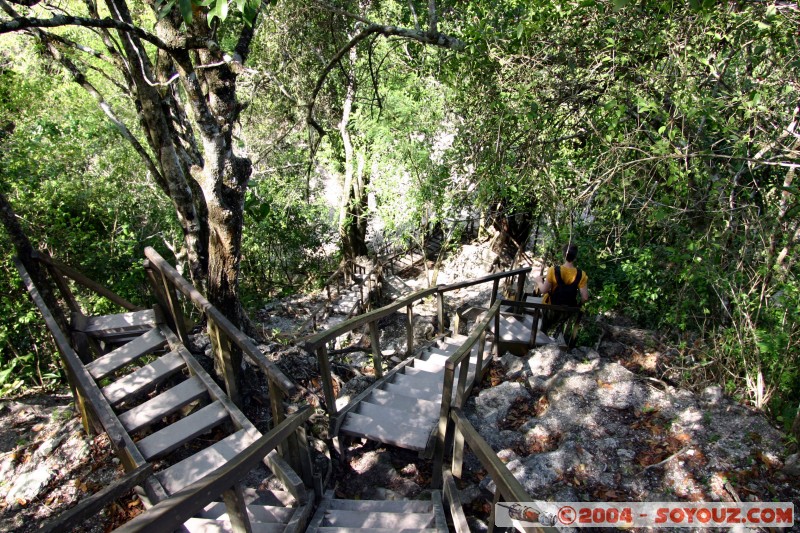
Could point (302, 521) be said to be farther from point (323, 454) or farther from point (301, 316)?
point (301, 316)

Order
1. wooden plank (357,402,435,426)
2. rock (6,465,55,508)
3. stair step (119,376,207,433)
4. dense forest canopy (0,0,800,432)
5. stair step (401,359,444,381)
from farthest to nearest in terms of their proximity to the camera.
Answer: stair step (401,359,444,381)
dense forest canopy (0,0,800,432)
wooden plank (357,402,435,426)
stair step (119,376,207,433)
rock (6,465,55,508)

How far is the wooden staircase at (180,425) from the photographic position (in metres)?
3.44

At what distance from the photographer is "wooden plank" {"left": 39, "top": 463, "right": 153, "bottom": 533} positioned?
2221 mm

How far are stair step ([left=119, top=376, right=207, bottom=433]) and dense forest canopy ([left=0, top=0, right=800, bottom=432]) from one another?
1210 mm

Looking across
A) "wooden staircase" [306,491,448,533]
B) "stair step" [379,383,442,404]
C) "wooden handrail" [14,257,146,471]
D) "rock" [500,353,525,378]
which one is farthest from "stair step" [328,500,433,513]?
"rock" [500,353,525,378]

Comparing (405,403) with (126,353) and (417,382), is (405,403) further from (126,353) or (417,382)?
(126,353)

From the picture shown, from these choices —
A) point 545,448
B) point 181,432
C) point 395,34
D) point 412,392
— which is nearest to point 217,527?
point 181,432

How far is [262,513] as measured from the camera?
3.40 meters

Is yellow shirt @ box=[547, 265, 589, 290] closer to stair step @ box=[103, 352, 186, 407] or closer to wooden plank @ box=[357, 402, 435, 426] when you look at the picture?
wooden plank @ box=[357, 402, 435, 426]

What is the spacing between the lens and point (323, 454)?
455 cm

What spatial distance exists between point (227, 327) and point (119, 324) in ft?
6.31

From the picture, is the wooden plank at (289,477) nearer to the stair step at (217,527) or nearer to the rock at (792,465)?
the stair step at (217,527)

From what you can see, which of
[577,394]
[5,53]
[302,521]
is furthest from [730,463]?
[5,53]

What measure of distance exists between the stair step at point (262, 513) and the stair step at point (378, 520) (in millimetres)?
356
